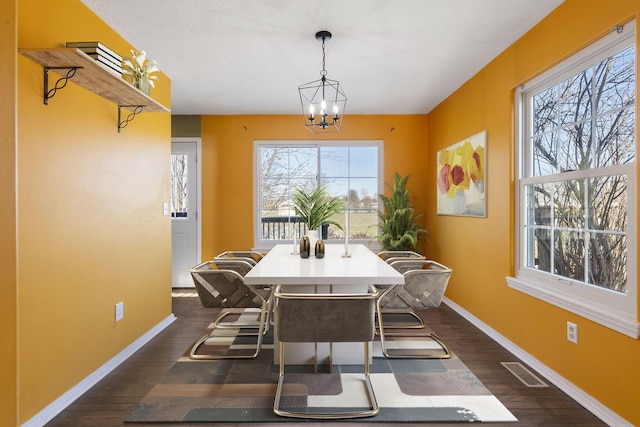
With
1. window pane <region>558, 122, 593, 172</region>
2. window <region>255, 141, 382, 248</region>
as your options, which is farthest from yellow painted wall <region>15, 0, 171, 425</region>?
window pane <region>558, 122, 593, 172</region>

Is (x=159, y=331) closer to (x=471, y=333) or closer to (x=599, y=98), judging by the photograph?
(x=471, y=333)

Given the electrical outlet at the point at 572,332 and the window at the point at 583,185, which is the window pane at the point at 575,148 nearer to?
the window at the point at 583,185

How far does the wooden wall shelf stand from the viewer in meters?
1.81

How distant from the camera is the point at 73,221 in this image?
223cm

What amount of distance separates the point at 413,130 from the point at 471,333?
2919 mm

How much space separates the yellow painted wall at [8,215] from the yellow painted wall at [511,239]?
8.20 ft

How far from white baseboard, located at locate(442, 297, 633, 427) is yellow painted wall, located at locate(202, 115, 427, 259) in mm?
2115

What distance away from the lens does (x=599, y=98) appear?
2.16m

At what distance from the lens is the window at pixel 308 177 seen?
17.1 feet

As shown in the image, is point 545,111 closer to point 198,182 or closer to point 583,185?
point 583,185

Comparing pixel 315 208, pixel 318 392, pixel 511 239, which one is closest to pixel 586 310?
pixel 511 239

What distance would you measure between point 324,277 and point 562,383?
167 cm

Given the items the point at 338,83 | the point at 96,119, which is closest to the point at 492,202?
the point at 338,83

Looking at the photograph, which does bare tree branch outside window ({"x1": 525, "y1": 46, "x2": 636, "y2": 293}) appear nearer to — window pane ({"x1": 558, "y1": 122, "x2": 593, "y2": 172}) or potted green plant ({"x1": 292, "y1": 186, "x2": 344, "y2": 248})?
window pane ({"x1": 558, "y1": 122, "x2": 593, "y2": 172})
